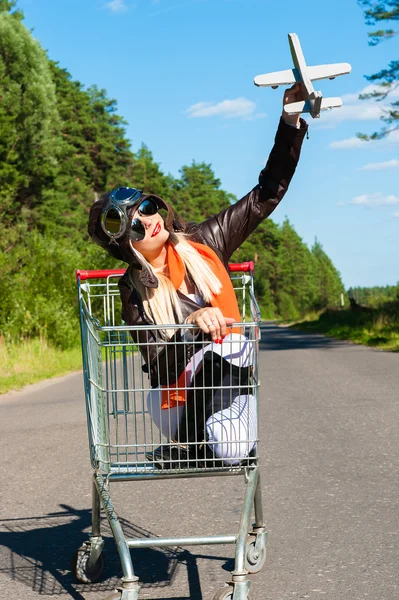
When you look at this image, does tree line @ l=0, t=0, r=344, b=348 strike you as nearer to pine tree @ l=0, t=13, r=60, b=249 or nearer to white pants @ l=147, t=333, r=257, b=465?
pine tree @ l=0, t=13, r=60, b=249

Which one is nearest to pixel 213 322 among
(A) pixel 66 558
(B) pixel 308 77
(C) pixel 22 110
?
(B) pixel 308 77

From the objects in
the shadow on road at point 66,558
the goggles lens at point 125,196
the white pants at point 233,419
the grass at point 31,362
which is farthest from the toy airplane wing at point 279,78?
the grass at point 31,362

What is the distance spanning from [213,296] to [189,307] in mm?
118

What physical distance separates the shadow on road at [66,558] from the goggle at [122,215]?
1632 millimetres

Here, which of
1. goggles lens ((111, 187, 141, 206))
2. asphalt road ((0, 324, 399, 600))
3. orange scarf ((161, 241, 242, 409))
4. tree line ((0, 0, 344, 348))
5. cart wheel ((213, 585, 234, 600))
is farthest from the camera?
tree line ((0, 0, 344, 348))

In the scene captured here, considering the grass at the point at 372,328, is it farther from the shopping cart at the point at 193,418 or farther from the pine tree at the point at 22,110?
the shopping cart at the point at 193,418

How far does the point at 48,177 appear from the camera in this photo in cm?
4522

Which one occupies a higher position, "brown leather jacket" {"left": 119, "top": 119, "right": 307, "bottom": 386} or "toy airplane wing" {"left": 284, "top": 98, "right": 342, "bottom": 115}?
"toy airplane wing" {"left": 284, "top": 98, "right": 342, "bottom": 115}

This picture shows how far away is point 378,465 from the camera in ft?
23.1

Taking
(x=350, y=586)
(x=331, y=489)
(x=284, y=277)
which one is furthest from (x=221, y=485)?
(x=284, y=277)

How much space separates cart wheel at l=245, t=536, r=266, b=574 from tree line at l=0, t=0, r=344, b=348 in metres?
17.6

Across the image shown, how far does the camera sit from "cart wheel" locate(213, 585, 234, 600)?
3.44 metres

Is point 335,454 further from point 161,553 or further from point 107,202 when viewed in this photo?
point 107,202

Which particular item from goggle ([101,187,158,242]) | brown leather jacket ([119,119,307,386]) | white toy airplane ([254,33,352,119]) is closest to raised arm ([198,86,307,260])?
brown leather jacket ([119,119,307,386])
